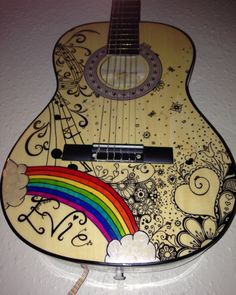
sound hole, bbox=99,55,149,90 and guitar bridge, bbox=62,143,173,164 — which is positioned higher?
sound hole, bbox=99,55,149,90

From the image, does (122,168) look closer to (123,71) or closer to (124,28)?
(123,71)

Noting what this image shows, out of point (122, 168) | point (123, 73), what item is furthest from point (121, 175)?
point (123, 73)

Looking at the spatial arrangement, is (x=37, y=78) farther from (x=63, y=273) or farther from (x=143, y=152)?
(x=63, y=273)

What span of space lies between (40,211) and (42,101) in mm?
434

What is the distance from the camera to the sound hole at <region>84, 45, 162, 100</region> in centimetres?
81

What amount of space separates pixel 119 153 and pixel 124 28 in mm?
457

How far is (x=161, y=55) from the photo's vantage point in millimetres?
875

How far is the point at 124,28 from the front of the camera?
96cm

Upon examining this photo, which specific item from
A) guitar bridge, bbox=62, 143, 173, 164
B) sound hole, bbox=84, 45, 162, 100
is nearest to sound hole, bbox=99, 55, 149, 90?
sound hole, bbox=84, 45, 162, 100

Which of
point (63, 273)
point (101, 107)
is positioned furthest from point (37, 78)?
point (63, 273)

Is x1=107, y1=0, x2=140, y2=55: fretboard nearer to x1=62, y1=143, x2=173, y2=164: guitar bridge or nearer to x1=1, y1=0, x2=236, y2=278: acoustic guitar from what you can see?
x1=1, y1=0, x2=236, y2=278: acoustic guitar

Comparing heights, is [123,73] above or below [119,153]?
above

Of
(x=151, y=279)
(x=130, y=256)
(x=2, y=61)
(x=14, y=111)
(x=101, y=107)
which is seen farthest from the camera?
(x=2, y=61)

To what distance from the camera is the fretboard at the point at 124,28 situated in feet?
2.97
